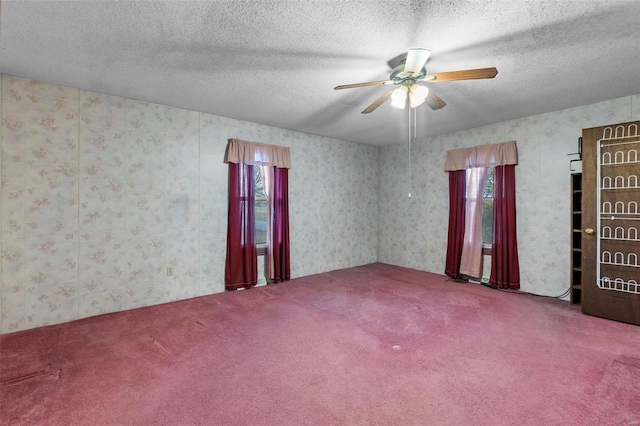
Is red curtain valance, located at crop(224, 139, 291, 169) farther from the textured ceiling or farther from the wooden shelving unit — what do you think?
the wooden shelving unit

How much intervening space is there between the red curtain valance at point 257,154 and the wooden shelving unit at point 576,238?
3835mm

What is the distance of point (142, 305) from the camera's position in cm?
347

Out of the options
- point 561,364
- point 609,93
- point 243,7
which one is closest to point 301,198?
point 243,7

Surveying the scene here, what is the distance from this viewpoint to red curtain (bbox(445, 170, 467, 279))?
4727mm

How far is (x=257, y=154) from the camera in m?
4.34

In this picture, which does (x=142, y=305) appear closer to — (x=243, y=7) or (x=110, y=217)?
(x=110, y=217)

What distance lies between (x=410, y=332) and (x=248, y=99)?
3060 millimetres

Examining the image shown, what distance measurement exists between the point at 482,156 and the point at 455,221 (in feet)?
3.60

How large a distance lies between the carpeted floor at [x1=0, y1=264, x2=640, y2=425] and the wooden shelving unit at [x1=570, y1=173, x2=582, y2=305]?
0.30 meters

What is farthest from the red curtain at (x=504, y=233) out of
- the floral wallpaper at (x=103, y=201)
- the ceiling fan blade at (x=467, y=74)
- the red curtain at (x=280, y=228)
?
the floral wallpaper at (x=103, y=201)

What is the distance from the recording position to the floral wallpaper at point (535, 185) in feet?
12.1

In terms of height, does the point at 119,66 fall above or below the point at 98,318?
above

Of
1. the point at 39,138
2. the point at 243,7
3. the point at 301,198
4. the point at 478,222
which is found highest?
the point at 243,7

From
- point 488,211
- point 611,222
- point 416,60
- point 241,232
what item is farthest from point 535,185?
point 241,232
